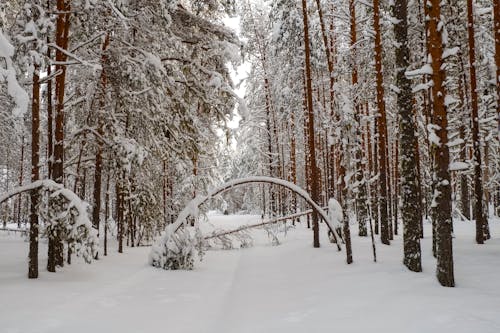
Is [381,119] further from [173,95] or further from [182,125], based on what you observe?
[173,95]

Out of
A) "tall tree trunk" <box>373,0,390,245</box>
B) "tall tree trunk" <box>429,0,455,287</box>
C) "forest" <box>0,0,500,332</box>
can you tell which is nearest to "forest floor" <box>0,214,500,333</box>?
"forest" <box>0,0,500,332</box>

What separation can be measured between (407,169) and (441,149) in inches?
58.0

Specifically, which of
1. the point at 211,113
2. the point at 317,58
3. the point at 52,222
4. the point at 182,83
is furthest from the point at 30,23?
the point at 317,58

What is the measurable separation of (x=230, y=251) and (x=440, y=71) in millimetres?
9909

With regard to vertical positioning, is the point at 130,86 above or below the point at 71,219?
above

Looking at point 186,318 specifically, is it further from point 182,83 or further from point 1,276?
point 182,83

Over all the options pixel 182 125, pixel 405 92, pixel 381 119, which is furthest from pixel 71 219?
pixel 381 119

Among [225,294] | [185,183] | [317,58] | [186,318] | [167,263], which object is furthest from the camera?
[185,183]

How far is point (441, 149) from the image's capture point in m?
7.12

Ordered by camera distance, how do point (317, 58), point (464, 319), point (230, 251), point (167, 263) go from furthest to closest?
point (317, 58)
point (230, 251)
point (167, 263)
point (464, 319)

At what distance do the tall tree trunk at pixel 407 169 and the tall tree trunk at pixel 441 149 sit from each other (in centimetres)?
123

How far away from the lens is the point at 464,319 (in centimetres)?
503

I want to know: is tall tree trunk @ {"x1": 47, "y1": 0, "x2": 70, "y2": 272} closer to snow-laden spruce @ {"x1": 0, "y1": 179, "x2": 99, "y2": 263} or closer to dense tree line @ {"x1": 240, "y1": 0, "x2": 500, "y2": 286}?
snow-laden spruce @ {"x1": 0, "y1": 179, "x2": 99, "y2": 263}

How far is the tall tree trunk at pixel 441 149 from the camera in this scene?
23.1ft
